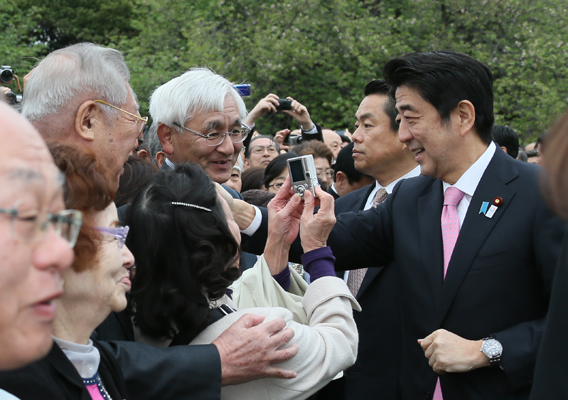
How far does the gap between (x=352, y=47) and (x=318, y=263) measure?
43.0 ft

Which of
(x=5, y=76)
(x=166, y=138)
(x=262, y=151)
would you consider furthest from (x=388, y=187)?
(x=262, y=151)

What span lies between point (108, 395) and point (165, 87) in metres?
2.34

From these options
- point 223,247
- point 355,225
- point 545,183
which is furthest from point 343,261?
point 545,183

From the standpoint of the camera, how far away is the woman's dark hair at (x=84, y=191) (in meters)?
1.64

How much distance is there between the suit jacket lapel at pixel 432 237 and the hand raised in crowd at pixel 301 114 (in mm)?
3462

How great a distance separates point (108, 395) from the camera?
1694mm

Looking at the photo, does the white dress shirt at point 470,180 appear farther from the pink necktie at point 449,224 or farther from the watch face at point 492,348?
the watch face at point 492,348

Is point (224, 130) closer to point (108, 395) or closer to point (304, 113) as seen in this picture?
point (108, 395)

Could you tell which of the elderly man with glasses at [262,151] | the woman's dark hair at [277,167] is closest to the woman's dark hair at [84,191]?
the woman's dark hair at [277,167]

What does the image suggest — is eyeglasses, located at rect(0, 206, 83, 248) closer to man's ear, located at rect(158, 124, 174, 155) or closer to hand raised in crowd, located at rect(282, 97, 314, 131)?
man's ear, located at rect(158, 124, 174, 155)

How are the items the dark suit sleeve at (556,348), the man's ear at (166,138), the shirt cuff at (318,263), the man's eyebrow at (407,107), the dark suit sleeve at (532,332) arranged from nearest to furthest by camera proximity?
the dark suit sleeve at (556,348)
the dark suit sleeve at (532,332)
the shirt cuff at (318,263)
the man's eyebrow at (407,107)
the man's ear at (166,138)

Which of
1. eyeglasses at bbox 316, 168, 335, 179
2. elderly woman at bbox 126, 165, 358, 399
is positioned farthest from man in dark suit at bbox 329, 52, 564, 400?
eyeglasses at bbox 316, 168, 335, 179

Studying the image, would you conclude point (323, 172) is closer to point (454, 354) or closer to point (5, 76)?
point (5, 76)

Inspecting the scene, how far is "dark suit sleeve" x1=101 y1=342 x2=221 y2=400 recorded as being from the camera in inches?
76.2
